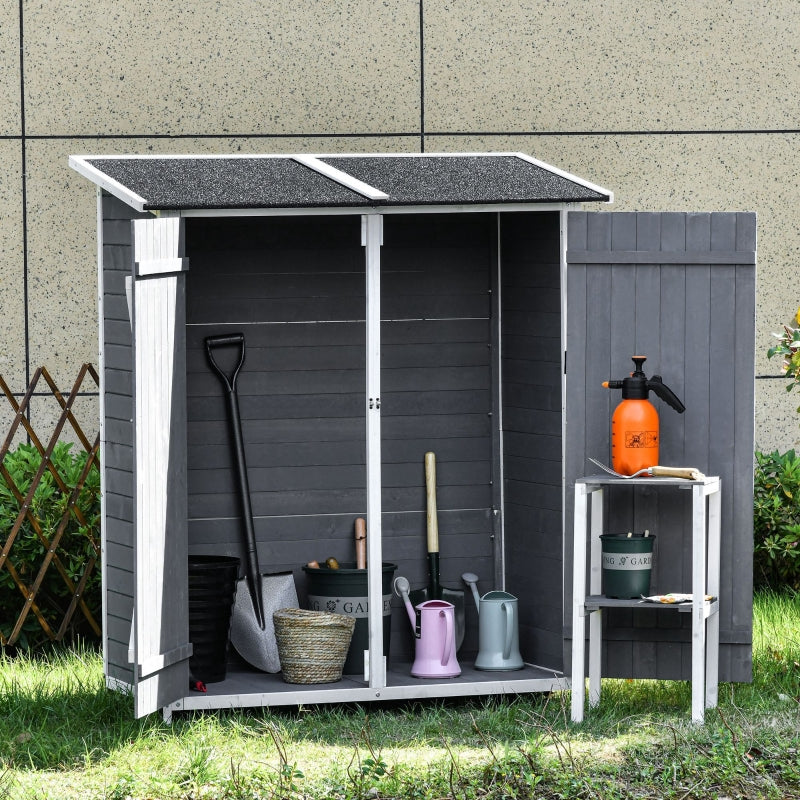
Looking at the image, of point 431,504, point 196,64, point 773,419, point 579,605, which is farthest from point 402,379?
point 773,419

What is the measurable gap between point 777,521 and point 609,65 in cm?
282

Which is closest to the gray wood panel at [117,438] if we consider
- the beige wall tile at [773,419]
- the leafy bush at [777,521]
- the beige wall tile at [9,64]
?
the beige wall tile at [9,64]

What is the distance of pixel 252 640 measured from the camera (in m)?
6.26

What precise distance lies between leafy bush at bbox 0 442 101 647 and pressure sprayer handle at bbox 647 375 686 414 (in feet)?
9.69

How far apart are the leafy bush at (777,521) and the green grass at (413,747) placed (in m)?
1.30

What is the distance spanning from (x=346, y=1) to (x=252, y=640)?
12.5ft

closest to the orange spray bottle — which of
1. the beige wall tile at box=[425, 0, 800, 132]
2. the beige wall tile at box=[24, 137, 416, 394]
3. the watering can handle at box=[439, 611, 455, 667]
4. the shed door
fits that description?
the shed door

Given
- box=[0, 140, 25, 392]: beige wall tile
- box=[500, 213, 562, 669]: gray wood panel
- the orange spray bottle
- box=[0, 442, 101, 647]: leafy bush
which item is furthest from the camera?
box=[0, 140, 25, 392]: beige wall tile

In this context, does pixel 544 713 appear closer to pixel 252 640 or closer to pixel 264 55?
pixel 252 640

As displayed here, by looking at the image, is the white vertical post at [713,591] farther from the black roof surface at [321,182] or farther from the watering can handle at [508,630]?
the black roof surface at [321,182]

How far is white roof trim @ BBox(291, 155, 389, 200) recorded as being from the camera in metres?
5.58

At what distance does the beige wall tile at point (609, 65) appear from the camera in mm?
8016

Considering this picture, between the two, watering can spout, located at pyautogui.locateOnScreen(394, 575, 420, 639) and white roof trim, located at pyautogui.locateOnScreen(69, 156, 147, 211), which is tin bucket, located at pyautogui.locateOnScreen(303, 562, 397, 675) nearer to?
watering can spout, located at pyautogui.locateOnScreen(394, 575, 420, 639)

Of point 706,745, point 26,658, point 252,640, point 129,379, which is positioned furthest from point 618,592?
point 26,658
